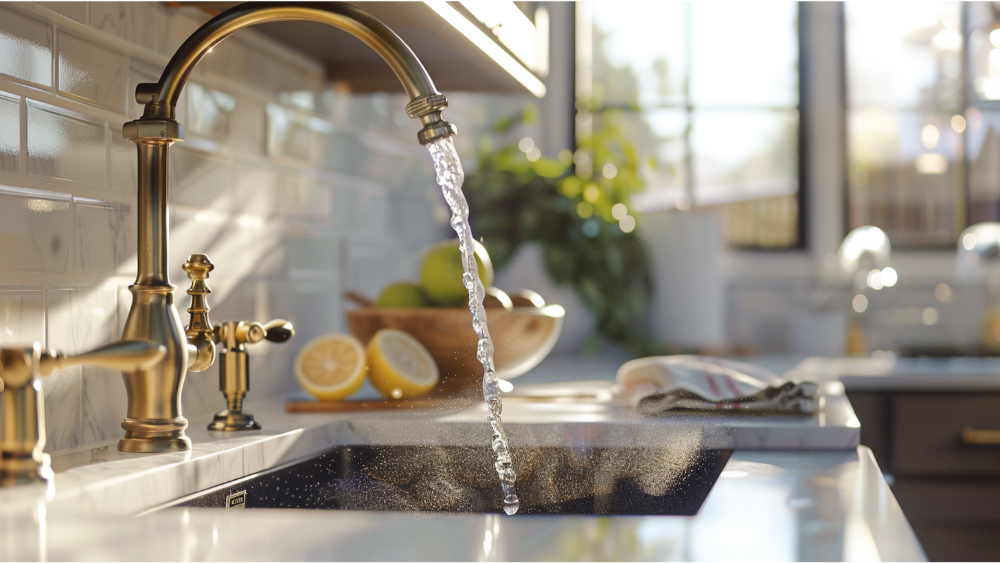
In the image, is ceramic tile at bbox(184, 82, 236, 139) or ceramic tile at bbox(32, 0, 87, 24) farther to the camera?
ceramic tile at bbox(184, 82, 236, 139)

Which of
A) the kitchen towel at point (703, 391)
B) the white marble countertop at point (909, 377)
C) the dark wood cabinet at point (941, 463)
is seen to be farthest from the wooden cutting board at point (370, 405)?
the dark wood cabinet at point (941, 463)

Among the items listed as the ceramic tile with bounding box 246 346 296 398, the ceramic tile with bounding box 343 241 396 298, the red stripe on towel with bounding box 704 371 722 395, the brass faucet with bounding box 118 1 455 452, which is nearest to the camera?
the brass faucet with bounding box 118 1 455 452

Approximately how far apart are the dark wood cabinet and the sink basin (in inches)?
34.4

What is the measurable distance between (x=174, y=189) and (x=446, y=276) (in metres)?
0.41

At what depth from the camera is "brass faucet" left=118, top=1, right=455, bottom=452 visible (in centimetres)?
73

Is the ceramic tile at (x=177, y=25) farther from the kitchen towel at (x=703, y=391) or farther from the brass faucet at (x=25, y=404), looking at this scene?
the kitchen towel at (x=703, y=391)

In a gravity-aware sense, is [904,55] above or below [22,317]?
above

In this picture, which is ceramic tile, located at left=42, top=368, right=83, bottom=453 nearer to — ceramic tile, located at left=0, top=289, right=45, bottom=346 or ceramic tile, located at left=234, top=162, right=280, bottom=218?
ceramic tile, located at left=0, top=289, right=45, bottom=346

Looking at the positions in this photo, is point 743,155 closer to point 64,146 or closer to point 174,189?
point 174,189

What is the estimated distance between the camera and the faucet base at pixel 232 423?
91cm

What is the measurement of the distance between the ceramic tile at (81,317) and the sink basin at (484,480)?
21 cm

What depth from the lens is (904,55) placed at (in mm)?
2559

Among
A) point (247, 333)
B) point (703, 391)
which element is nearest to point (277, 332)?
point (247, 333)

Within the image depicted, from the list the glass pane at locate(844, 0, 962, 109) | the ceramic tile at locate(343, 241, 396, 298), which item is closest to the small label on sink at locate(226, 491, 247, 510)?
the ceramic tile at locate(343, 241, 396, 298)
